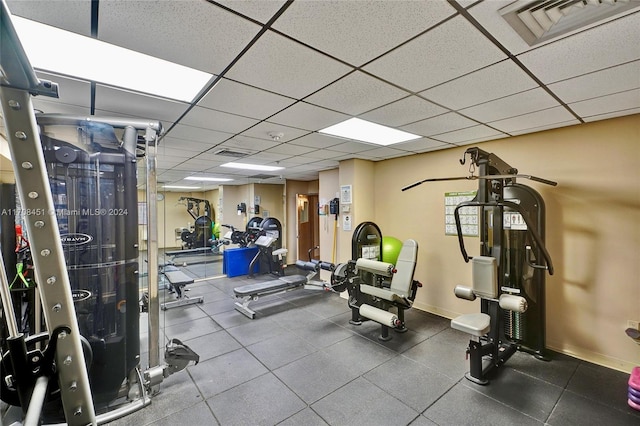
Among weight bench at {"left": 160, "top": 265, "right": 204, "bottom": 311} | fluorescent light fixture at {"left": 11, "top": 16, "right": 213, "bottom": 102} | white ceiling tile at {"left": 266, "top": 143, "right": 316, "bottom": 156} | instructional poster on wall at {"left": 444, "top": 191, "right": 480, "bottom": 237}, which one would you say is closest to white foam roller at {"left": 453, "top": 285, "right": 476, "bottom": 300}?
instructional poster on wall at {"left": 444, "top": 191, "right": 480, "bottom": 237}

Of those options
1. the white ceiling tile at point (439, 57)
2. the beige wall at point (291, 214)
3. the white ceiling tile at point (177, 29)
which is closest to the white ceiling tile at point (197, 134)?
the white ceiling tile at point (177, 29)

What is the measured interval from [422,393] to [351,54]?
8.89 ft

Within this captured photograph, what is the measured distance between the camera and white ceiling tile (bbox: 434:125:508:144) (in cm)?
308

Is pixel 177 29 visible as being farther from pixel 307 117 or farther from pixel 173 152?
pixel 173 152

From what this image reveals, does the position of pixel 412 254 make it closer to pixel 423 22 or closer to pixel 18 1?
pixel 423 22

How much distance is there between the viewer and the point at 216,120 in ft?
9.00

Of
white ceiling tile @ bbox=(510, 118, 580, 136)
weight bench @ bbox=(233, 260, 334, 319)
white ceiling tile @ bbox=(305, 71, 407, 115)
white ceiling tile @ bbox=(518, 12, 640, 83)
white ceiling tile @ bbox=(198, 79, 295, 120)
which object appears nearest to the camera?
white ceiling tile @ bbox=(518, 12, 640, 83)

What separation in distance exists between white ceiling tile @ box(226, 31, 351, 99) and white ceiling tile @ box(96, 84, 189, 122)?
2.87 ft

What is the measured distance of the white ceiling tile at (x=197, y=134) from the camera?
120 inches

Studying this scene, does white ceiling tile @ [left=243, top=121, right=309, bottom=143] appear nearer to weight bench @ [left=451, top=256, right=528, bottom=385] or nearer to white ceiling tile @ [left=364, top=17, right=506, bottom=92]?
white ceiling tile @ [left=364, top=17, right=506, bottom=92]

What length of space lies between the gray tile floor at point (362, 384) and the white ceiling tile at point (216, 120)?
1997mm

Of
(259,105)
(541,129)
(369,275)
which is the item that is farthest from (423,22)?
(369,275)

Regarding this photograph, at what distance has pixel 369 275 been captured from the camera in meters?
3.93

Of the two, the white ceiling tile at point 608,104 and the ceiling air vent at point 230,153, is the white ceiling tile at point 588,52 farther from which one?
the ceiling air vent at point 230,153
